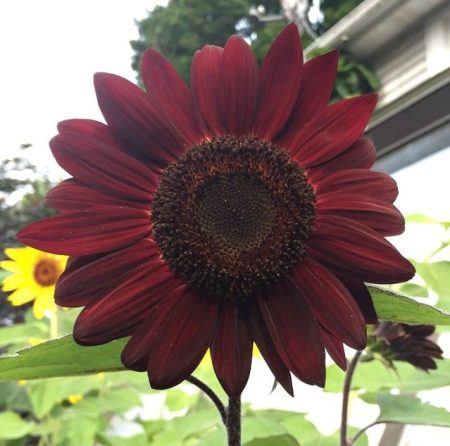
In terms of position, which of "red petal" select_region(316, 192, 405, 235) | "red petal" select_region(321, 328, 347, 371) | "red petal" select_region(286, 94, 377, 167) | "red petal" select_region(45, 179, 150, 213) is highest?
"red petal" select_region(45, 179, 150, 213)

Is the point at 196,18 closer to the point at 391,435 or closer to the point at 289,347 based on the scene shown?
the point at 391,435

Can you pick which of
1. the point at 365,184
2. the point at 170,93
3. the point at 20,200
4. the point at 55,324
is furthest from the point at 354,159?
the point at 20,200

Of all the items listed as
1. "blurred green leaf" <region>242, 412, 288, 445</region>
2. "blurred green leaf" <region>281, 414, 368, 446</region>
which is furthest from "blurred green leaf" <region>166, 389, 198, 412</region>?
"blurred green leaf" <region>242, 412, 288, 445</region>

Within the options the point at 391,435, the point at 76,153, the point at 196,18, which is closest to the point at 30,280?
the point at 391,435

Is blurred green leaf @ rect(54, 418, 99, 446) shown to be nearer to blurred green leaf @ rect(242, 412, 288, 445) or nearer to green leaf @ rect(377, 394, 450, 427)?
blurred green leaf @ rect(242, 412, 288, 445)

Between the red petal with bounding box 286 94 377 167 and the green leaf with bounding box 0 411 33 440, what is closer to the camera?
the red petal with bounding box 286 94 377 167

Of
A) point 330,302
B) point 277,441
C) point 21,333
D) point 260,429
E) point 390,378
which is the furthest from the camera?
point 21,333

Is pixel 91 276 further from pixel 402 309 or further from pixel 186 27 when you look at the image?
pixel 186 27

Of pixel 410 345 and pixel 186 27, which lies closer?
pixel 410 345
